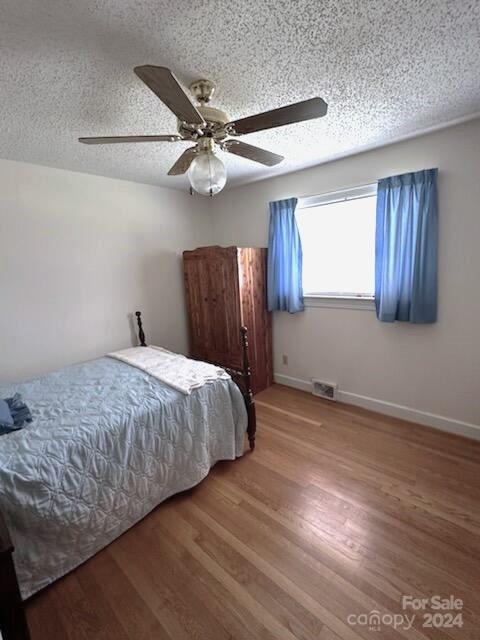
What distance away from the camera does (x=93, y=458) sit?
1511 mm

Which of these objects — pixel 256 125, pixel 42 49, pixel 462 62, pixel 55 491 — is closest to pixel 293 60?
pixel 256 125

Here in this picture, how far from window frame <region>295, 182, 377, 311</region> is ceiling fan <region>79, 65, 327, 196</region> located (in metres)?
1.27

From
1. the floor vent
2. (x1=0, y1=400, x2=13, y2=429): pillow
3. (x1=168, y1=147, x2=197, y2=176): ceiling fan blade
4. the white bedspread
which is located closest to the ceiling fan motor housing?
(x1=168, y1=147, x2=197, y2=176): ceiling fan blade

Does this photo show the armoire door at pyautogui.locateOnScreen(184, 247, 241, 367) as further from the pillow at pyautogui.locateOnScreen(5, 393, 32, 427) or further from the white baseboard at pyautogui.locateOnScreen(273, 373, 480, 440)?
the pillow at pyautogui.locateOnScreen(5, 393, 32, 427)

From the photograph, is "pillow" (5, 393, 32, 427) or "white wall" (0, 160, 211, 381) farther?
"white wall" (0, 160, 211, 381)

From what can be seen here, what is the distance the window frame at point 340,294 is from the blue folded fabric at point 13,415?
2.61 m

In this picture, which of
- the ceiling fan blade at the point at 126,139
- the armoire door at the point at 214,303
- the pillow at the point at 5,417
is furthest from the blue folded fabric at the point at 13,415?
the armoire door at the point at 214,303

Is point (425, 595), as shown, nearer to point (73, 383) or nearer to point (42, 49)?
point (73, 383)

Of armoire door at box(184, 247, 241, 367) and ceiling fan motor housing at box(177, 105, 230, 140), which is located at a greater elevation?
ceiling fan motor housing at box(177, 105, 230, 140)

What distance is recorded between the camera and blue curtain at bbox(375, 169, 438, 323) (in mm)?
2258

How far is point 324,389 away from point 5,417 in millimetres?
2741

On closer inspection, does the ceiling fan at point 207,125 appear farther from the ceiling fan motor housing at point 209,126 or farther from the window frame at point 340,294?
the window frame at point 340,294

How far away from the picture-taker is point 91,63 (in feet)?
4.33

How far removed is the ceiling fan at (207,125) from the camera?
1.14m
